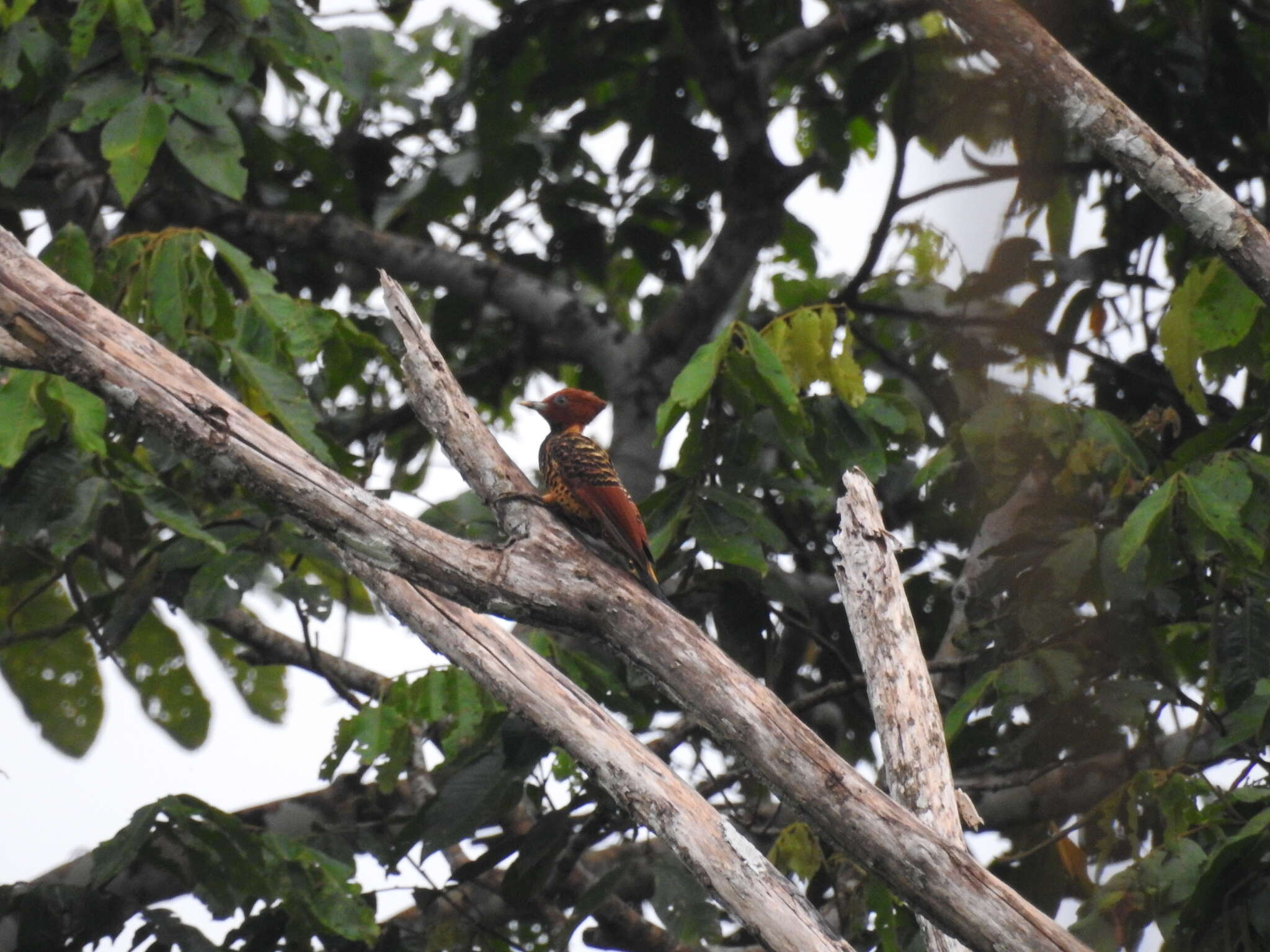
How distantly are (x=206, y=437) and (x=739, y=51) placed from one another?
376 cm

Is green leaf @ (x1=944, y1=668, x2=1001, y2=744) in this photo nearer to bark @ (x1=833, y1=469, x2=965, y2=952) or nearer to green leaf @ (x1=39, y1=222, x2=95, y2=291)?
bark @ (x1=833, y1=469, x2=965, y2=952)

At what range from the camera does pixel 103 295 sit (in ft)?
13.8

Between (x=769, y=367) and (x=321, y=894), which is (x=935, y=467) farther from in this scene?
(x=321, y=894)

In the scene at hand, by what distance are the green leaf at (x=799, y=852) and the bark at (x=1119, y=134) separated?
1.77 meters

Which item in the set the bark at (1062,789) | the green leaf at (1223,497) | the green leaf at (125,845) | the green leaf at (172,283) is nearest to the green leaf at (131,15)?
the green leaf at (172,283)

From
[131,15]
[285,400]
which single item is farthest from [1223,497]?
[131,15]

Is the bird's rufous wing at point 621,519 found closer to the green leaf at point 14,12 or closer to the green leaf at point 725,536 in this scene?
the green leaf at point 725,536

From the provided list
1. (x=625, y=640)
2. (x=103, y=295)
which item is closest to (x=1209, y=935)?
(x=625, y=640)

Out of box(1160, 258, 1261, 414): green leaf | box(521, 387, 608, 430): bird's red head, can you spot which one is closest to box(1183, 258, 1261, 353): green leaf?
box(1160, 258, 1261, 414): green leaf

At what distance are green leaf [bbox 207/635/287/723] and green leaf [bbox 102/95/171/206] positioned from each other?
2383 mm

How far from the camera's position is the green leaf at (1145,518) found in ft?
10.3

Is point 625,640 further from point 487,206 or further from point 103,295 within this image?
point 487,206

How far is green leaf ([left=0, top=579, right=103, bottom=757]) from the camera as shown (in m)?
5.36

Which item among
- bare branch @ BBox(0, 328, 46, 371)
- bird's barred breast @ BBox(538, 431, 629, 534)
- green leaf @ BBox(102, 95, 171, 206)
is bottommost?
bare branch @ BBox(0, 328, 46, 371)
